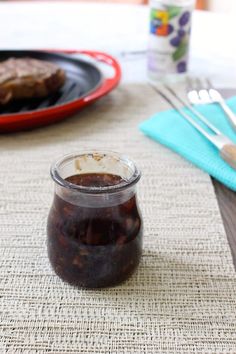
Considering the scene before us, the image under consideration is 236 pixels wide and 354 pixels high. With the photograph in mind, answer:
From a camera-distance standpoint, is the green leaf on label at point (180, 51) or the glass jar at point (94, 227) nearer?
the glass jar at point (94, 227)

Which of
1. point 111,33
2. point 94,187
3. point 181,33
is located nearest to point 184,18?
point 181,33

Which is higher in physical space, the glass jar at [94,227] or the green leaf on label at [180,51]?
the glass jar at [94,227]

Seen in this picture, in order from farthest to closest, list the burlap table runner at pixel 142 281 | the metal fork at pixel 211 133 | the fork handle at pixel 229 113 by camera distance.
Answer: the fork handle at pixel 229 113, the metal fork at pixel 211 133, the burlap table runner at pixel 142 281

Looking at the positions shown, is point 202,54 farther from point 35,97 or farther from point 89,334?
point 89,334

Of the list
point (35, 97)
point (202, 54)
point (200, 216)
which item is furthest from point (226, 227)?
point (202, 54)

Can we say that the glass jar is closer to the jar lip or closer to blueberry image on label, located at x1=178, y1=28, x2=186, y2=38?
the jar lip

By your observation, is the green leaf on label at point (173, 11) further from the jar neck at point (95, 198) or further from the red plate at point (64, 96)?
the jar neck at point (95, 198)

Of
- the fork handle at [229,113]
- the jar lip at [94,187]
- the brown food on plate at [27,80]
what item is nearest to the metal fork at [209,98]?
the fork handle at [229,113]
